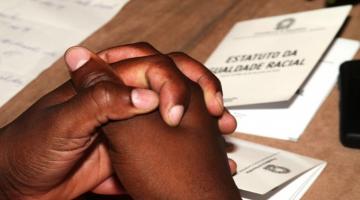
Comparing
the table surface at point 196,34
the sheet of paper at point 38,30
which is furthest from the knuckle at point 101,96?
the sheet of paper at point 38,30

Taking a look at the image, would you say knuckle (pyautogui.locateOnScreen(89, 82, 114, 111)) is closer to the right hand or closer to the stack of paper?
the right hand

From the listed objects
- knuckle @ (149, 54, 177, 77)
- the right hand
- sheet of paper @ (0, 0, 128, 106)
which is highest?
knuckle @ (149, 54, 177, 77)

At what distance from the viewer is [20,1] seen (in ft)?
4.05

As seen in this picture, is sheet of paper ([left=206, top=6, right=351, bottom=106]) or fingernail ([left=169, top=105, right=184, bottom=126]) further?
A: sheet of paper ([left=206, top=6, right=351, bottom=106])

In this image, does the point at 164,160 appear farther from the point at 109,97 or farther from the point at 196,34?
the point at 196,34

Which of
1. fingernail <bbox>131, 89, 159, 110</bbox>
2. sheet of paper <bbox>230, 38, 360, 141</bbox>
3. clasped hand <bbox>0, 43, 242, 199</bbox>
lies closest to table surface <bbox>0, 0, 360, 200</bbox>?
sheet of paper <bbox>230, 38, 360, 141</bbox>

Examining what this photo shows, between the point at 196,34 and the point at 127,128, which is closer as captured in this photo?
the point at 127,128

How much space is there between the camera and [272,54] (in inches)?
39.3

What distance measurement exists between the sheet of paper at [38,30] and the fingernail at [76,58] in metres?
0.33

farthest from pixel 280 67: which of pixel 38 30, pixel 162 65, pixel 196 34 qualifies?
pixel 38 30

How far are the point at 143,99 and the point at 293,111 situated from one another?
13.5 inches

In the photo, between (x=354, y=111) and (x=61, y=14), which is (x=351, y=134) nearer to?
(x=354, y=111)

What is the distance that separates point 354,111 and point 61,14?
59 centimetres

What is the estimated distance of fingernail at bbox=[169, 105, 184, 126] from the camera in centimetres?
64
